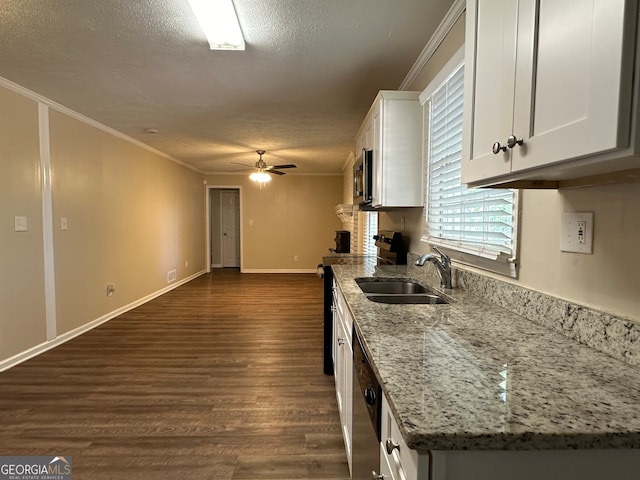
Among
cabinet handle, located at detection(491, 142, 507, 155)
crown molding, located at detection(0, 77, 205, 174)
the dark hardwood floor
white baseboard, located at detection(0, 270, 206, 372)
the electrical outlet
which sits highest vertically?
crown molding, located at detection(0, 77, 205, 174)

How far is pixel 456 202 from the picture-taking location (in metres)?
1.87

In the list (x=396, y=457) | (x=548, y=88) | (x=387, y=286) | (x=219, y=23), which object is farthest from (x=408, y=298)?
(x=219, y=23)

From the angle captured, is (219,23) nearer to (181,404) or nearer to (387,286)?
(387,286)

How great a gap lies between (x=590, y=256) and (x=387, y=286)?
1.21 metres

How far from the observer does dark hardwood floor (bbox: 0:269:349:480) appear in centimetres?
176

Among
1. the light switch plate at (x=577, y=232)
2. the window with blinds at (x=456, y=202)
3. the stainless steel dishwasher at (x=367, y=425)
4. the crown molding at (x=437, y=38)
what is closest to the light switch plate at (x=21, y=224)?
the stainless steel dishwasher at (x=367, y=425)

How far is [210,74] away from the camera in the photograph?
260 cm

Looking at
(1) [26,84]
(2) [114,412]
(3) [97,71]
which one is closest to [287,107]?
(3) [97,71]

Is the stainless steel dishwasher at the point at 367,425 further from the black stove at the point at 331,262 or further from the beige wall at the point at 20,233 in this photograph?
the beige wall at the point at 20,233

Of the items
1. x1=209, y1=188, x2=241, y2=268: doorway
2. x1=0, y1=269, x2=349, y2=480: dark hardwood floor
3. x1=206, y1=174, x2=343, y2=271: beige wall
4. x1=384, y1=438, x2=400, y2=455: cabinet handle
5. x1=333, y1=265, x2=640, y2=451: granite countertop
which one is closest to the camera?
x1=333, y1=265, x2=640, y2=451: granite countertop

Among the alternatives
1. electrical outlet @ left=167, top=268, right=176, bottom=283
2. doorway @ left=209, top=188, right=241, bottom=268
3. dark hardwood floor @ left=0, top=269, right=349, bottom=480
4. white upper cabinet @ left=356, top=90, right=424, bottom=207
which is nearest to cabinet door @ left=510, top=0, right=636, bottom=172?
white upper cabinet @ left=356, top=90, right=424, bottom=207

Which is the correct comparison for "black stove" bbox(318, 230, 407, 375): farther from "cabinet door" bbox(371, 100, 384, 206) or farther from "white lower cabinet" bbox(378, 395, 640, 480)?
"white lower cabinet" bbox(378, 395, 640, 480)

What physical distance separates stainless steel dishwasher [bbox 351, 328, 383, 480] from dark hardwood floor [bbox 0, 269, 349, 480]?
574 millimetres

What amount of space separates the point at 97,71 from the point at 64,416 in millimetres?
2358
